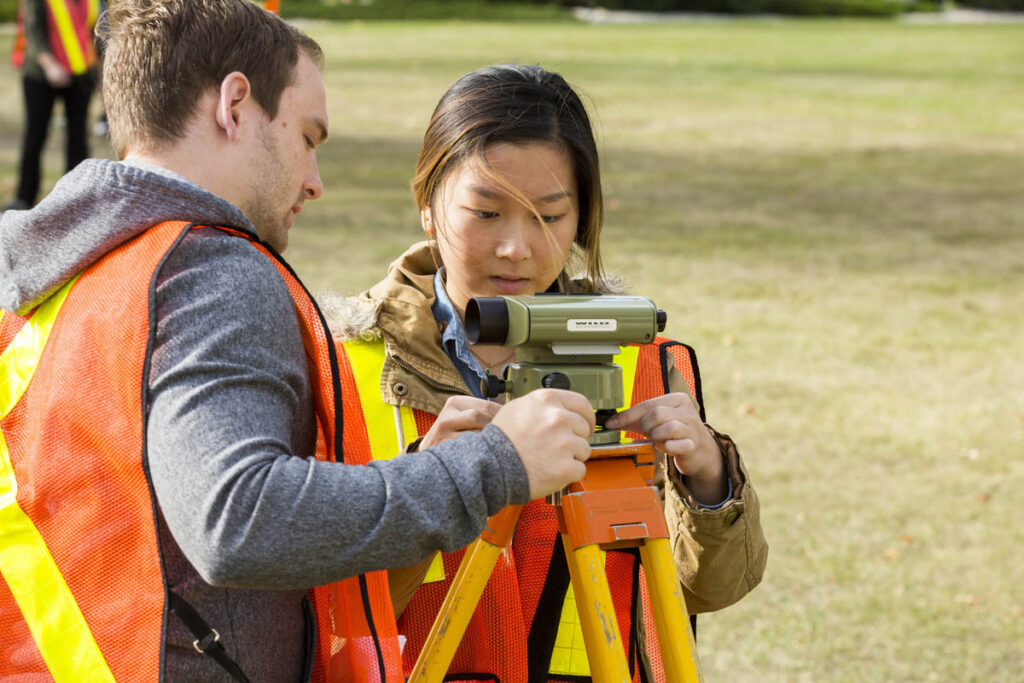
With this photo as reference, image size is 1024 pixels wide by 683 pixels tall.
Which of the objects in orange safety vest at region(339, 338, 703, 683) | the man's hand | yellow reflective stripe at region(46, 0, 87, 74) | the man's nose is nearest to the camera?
the man's hand

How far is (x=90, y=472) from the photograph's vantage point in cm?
161

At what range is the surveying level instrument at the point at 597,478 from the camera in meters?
1.80

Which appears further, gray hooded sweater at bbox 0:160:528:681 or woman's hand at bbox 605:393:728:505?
woman's hand at bbox 605:393:728:505

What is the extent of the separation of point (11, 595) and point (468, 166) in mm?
1139

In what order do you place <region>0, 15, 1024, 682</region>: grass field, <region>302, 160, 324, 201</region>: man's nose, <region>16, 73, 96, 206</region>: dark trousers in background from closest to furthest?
<region>302, 160, 324, 201</region>: man's nose < <region>0, 15, 1024, 682</region>: grass field < <region>16, 73, 96, 206</region>: dark trousers in background

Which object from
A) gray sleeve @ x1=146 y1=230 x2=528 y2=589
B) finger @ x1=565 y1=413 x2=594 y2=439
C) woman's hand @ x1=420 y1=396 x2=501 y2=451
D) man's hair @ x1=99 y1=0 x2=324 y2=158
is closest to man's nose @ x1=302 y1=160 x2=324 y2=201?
man's hair @ x1=99 y1=0 x2=324 y2=158

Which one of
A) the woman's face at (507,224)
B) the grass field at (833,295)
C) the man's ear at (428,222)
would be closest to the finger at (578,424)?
the woman's face at (507,224)

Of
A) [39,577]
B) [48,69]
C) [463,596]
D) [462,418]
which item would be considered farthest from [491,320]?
[48,69]

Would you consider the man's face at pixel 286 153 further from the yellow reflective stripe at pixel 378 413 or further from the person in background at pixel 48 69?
the person in background at pixel 48 69

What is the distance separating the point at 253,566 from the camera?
150 cm

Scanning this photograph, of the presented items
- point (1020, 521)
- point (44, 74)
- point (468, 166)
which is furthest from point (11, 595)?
point (44, 74)

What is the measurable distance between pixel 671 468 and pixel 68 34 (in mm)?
8701

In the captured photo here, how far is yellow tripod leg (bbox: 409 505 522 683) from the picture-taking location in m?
1.94

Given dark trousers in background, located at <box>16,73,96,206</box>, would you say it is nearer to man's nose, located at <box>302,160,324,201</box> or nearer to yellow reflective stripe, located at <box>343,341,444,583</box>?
yellow reflective stripe, located at <box>343,341,444,583</box>
